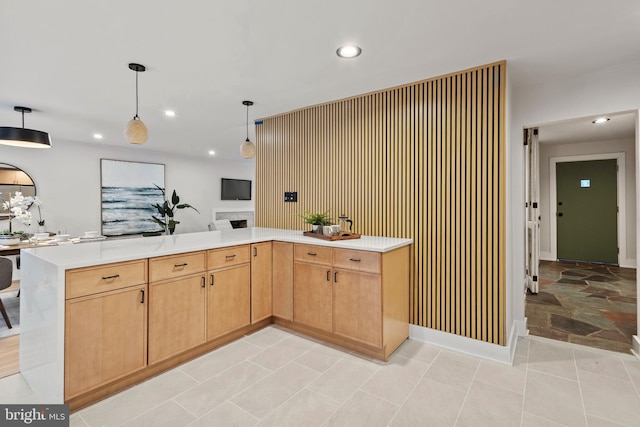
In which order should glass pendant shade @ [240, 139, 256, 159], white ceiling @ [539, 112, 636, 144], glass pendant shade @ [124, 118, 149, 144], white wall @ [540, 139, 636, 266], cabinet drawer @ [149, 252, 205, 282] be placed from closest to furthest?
cabinet drawer @ [149, 252, 205, 282] → glass pendant shade @ [124, 118, 149, 144] → glass pendant shade @ [240, 139, 256, 159] → white ceiling @ [539, 112, 636, 144] → white wall @ [540, 139, 636, 266]

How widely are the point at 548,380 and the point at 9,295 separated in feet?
20.6

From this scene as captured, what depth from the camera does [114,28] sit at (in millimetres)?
2066

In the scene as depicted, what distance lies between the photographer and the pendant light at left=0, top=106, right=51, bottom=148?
135 inches

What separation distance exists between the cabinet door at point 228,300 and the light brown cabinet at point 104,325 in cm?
53

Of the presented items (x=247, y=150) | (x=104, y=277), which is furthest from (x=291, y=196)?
(x=104, y=277)

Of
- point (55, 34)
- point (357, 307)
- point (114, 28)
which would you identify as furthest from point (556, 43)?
point (55, 34)

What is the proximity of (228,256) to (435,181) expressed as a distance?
1.95 metres

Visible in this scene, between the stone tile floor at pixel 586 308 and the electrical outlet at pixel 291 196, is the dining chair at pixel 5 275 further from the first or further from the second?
the stone tile floor at pixel 586 308

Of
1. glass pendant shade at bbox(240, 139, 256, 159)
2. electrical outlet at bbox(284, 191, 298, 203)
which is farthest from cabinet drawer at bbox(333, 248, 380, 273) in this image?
glass pendant shade at bbox(240, 139, 256, 159)

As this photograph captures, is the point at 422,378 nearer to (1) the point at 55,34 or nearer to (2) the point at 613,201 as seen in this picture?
(1) the point at 55,34

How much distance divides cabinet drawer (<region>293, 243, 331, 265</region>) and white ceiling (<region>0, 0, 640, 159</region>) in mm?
1545

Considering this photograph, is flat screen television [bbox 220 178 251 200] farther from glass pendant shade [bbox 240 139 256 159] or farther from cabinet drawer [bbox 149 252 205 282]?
cabinet drawer [bbox 149 252 205 282]

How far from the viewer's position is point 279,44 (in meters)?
2.28

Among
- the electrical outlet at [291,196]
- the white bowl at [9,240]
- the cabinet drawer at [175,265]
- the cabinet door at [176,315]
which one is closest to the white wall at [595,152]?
the electrical outlet at [291,196]
